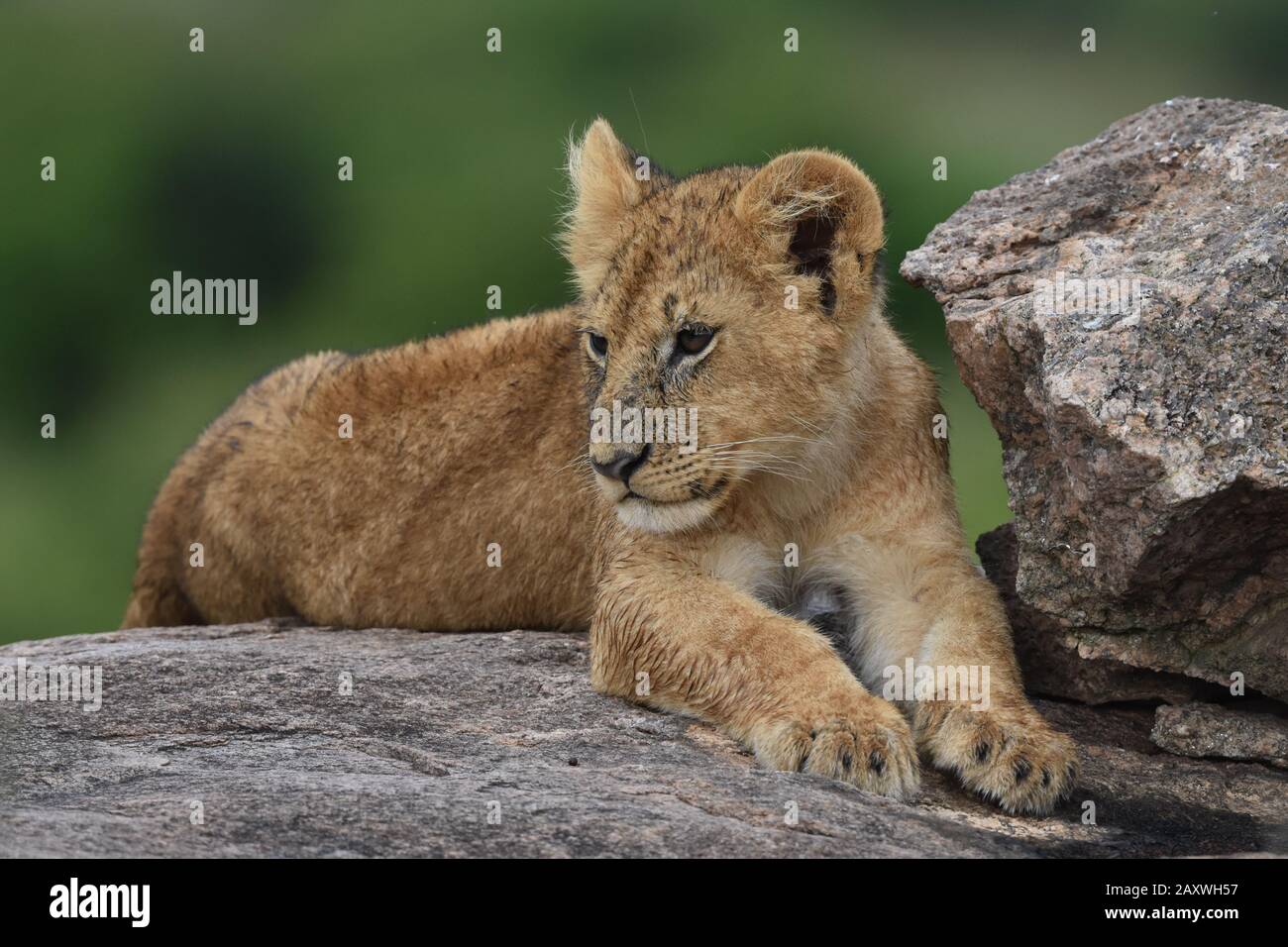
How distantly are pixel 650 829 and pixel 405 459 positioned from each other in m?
4.26

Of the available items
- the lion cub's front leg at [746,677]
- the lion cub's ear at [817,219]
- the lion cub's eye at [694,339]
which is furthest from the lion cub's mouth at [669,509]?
the lion cub's ear at [817,219]

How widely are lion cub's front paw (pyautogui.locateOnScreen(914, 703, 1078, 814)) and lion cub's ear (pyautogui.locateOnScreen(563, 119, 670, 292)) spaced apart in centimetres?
258

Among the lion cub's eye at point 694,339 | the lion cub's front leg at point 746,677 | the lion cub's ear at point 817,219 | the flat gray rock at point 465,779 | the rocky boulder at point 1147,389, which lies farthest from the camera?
the lion cub's ear at point 817,219

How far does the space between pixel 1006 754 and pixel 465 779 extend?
6.46 feet

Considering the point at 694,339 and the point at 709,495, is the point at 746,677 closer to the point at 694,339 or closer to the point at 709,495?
the point at 709,495

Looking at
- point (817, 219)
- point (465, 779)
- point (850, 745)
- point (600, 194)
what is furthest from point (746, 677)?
point (600, 194)

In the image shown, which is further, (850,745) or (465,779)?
(850,745)

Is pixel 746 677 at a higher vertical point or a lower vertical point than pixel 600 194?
lower

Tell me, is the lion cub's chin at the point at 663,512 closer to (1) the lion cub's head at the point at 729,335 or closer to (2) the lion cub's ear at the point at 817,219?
(1) the lion cub's head at the point at 729,335

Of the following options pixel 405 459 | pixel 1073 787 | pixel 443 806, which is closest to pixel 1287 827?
pixel 1073 787

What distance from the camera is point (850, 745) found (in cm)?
620

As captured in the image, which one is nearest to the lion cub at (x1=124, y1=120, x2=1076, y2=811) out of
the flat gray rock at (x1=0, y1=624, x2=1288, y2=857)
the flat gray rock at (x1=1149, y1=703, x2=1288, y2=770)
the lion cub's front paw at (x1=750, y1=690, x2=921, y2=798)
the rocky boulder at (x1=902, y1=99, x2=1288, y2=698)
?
the lion cub's front paw at (x1=750, y1=690, x2=921, y2=798)

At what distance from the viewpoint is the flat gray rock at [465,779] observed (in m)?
5.22

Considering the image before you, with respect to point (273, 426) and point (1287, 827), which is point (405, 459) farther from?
point (1287, 827)
